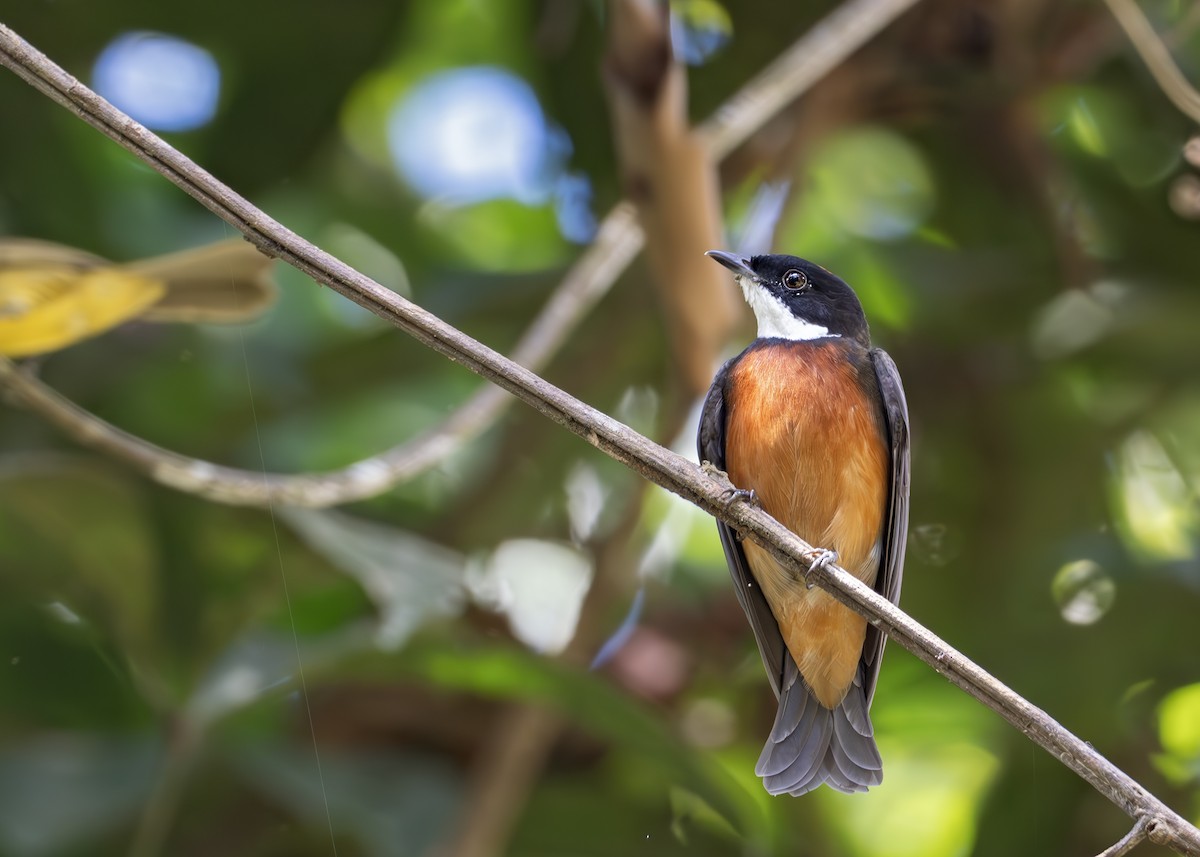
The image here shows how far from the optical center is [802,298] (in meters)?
3.88

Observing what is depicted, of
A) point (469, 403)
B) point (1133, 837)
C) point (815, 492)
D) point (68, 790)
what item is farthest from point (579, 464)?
point (1133, 837)

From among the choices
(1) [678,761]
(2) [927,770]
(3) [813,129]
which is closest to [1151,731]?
(2) [927,770]

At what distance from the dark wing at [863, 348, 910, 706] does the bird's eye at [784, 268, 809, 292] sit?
34 cm

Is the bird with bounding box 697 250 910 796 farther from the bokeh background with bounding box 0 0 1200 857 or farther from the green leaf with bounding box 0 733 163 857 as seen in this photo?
the green leaf with bounding box 0 733 163 857

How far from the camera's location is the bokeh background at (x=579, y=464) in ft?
12.6

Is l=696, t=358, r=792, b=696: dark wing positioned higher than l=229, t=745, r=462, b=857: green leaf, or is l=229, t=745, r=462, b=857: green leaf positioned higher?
l=696, t=358, r=792, b=696: dark wing

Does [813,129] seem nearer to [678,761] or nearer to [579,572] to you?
[579,572]

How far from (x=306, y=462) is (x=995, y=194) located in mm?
2656

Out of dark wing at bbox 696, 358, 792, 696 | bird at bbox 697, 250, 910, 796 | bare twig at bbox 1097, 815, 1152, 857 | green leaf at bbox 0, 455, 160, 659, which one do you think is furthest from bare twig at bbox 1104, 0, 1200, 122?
green leaf at bbox 0, 455, 160, 659

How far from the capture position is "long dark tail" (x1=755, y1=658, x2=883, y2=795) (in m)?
3.23

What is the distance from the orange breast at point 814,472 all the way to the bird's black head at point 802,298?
0.76 ft

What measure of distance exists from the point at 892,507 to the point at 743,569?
430 mm

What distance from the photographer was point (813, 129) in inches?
177

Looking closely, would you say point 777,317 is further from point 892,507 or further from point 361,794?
point 361,794
